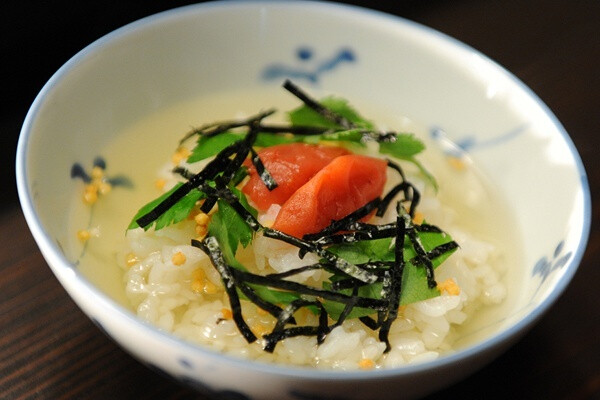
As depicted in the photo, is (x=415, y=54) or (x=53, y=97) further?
(x=415, y=54)

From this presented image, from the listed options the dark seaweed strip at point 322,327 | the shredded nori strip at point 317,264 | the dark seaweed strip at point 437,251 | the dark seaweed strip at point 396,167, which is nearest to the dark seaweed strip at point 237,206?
the shredded nori strip at point 317,264

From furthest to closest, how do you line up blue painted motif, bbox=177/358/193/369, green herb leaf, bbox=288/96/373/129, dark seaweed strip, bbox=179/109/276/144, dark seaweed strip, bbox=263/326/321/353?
green herb leaf, bbox=288/96/373/129 → dark seaweed strip, bbox=179/109/276/144 → dark seaweed strip, bbox=263/326/321/353 → blue painted motif, bbox=177/358/193/369

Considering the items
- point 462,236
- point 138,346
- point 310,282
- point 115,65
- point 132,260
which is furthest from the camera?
→ point 115,65

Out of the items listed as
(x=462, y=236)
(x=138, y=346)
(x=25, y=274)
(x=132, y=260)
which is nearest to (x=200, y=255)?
(x=132, y=260)

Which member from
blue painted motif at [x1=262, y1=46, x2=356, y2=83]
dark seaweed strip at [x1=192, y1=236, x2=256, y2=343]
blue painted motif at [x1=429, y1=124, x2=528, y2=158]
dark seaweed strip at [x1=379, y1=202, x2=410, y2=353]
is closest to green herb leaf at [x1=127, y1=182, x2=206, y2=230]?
dark seaweed strip at [x1=192, y1=236, x2=256, y2=343]

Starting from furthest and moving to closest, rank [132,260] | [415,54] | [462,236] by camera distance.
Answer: [415,54] → [462,236] → [132,260]

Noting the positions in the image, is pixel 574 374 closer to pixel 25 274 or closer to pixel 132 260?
pixel 132 260

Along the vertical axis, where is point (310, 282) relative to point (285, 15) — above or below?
below

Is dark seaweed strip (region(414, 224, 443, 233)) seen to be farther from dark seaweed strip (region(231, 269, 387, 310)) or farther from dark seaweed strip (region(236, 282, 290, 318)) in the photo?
dark seaweed strip (region(236, 282, 290, 318))
